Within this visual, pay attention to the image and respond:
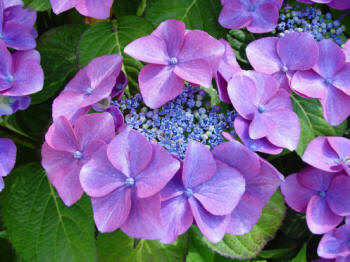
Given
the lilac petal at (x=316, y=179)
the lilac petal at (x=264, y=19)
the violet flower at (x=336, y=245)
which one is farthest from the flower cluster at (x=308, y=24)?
the violet flower at (x=336, y=245)

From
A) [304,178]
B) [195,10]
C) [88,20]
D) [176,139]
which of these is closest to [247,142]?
[176,139]

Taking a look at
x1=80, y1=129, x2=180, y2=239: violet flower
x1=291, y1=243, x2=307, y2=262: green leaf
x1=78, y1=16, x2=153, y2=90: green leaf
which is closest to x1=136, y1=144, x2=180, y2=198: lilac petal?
x1=80, y1=129, x2=180, y2=239: violet flower

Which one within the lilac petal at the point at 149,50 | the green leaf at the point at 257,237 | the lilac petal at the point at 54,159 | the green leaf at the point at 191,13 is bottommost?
the green leaf at the point at 257,237

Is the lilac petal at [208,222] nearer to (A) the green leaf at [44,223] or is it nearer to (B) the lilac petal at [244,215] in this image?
(B) the lilac petal at [244,215]

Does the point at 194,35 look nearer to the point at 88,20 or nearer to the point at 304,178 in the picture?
the point at 304,178

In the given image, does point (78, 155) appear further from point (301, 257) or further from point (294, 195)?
point (301, 257)

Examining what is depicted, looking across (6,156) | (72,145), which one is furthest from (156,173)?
(6,156)
